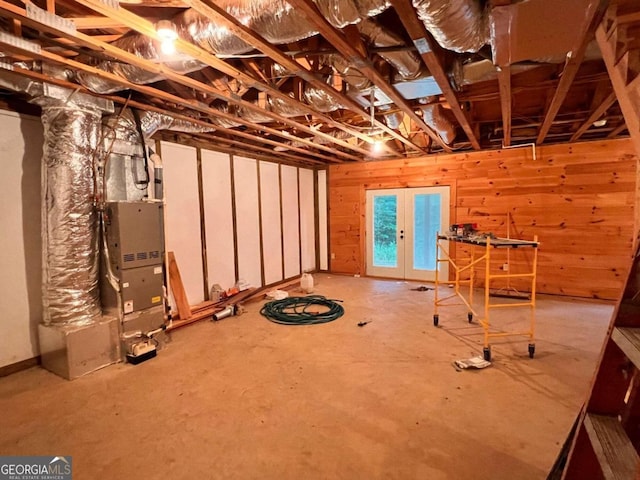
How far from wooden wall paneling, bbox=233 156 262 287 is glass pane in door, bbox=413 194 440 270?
Result: 2.78 metres

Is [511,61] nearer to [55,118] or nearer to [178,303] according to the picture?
[55,118]

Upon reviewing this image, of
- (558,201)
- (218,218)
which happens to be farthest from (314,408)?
(558,201)

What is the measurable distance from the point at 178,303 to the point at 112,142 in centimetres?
192

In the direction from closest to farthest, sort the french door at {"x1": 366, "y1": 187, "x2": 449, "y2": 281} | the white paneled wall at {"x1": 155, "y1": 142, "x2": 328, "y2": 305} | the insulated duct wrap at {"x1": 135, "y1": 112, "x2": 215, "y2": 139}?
the insulated duct wrap at {"x1": 135, "y1": 112, "x2": 215, "y2": 139} → the white paneled wall at {"x1": 155, "y1": 142, "x2": 328, "y2": 305} → the french door at {"x1": 366, "y1": 187, "x2": 449, "y2": 281}

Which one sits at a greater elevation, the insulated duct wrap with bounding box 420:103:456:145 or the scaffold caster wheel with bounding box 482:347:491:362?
the insulated duct wrap with bounding box 420:103:456:145

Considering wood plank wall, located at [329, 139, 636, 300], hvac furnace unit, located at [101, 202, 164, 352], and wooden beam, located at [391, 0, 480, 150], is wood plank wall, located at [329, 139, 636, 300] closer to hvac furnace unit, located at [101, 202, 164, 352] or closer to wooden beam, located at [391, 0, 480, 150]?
wooden beam, located at [391, 0, 480, 150]

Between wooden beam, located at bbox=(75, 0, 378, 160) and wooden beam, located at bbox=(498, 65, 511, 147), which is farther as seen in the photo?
wooden beam, located at bbox=(498, 65, 511, 147)

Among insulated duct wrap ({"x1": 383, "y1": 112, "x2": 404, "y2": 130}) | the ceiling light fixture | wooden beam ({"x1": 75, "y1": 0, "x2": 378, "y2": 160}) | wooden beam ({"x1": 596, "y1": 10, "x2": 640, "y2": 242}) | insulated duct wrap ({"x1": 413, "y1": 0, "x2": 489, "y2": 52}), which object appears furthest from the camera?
insulated duct wrap ({"x1": 383, "y1": 112, "x2": 404, "y2": 130})

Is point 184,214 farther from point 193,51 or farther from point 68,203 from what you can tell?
point 193,51

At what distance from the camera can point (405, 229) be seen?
600 cm

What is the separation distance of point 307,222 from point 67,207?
14.6 ft

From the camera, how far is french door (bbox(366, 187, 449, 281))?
5.73 meters

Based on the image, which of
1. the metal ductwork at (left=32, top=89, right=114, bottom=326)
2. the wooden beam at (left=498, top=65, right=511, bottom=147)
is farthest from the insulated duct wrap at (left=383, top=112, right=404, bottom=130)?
the metal ductwork at (left=32, top=89, right=114, bottom=326)

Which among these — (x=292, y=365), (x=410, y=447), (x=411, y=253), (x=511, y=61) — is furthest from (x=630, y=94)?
(x=411, y=253)
